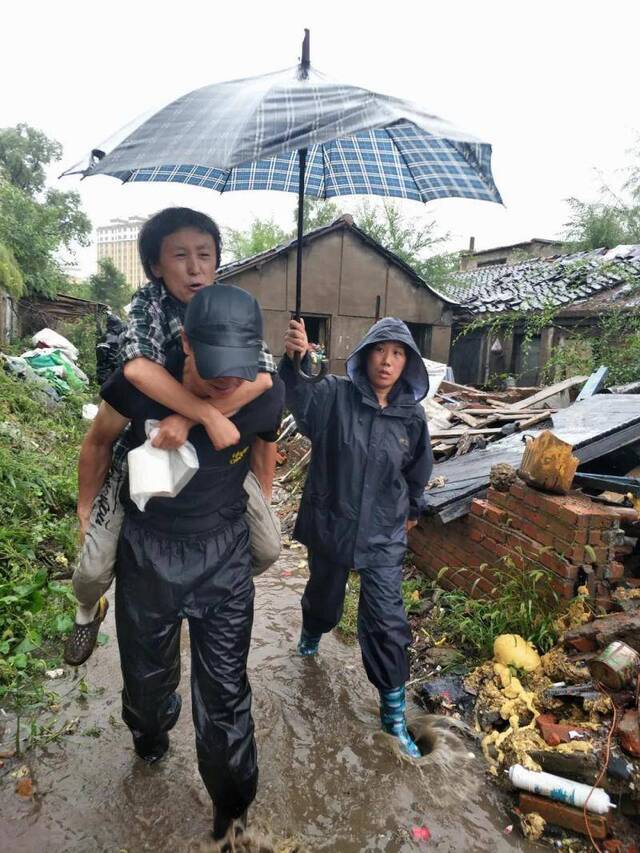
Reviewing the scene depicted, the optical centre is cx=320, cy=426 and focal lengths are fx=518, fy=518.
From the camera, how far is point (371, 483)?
9.15ft

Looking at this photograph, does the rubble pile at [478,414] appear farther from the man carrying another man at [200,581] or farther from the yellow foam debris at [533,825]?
the man carrying another man at [200,581]

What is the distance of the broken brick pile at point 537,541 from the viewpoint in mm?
3121

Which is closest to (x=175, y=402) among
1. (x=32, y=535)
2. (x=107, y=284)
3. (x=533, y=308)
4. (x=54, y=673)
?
(x=54, y=673)

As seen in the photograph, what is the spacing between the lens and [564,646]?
302cm

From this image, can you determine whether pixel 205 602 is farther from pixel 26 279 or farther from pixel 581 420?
pixel 26 279

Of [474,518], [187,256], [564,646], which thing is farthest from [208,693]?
[474,518]

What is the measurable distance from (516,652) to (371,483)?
139cm

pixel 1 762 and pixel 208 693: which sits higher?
pixel 208 693

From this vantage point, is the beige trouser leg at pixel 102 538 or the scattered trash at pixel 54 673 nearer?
the beige trouser leg at pixel 102 538

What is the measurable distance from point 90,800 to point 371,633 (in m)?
1.44

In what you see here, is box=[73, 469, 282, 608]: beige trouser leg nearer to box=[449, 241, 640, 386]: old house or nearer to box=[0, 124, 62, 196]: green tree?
box=[449, 241, 640, 386]: old house

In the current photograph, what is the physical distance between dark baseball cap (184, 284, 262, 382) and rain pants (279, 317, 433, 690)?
129cm

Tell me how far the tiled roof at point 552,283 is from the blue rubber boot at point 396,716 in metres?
10.3

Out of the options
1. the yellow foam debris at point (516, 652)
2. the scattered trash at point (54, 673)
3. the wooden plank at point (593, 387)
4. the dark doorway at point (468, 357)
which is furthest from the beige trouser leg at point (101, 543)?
the dark doorway at point (468, 357)
